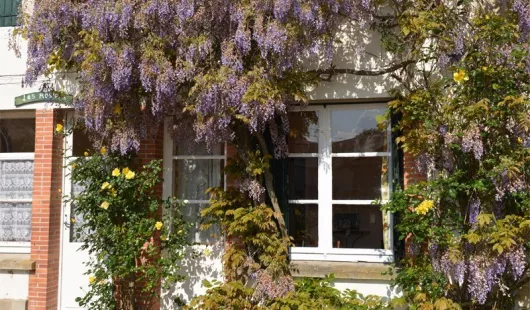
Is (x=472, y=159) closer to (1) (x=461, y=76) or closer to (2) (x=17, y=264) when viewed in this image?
(1) (x=461, y=76)

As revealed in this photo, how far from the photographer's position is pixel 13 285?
7625 mm

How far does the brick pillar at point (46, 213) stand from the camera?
7484 mm

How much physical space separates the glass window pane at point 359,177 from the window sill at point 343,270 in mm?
792

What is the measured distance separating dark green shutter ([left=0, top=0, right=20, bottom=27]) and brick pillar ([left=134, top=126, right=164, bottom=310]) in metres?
2.61

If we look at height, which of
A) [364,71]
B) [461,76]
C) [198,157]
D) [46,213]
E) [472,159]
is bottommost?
[46,213]

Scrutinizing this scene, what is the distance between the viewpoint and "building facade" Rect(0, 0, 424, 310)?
6.92 meters

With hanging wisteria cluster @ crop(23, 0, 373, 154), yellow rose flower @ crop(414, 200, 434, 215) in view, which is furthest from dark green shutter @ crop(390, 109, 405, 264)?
hanging wisteria cluster @ crop(23, 0, 373, 154)

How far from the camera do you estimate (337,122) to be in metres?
7.18

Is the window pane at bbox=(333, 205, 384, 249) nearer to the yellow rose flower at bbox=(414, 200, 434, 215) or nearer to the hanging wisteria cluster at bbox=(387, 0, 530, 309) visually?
the hanging wisteria cluster at bbox=(387, 0, 530, 309)

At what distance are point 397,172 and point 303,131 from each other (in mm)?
1237

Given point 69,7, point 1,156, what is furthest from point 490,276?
point 1,156

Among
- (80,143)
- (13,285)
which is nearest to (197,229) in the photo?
(80,143)

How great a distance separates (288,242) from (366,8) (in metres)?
2.69

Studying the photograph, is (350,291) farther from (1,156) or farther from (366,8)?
(1,156)
